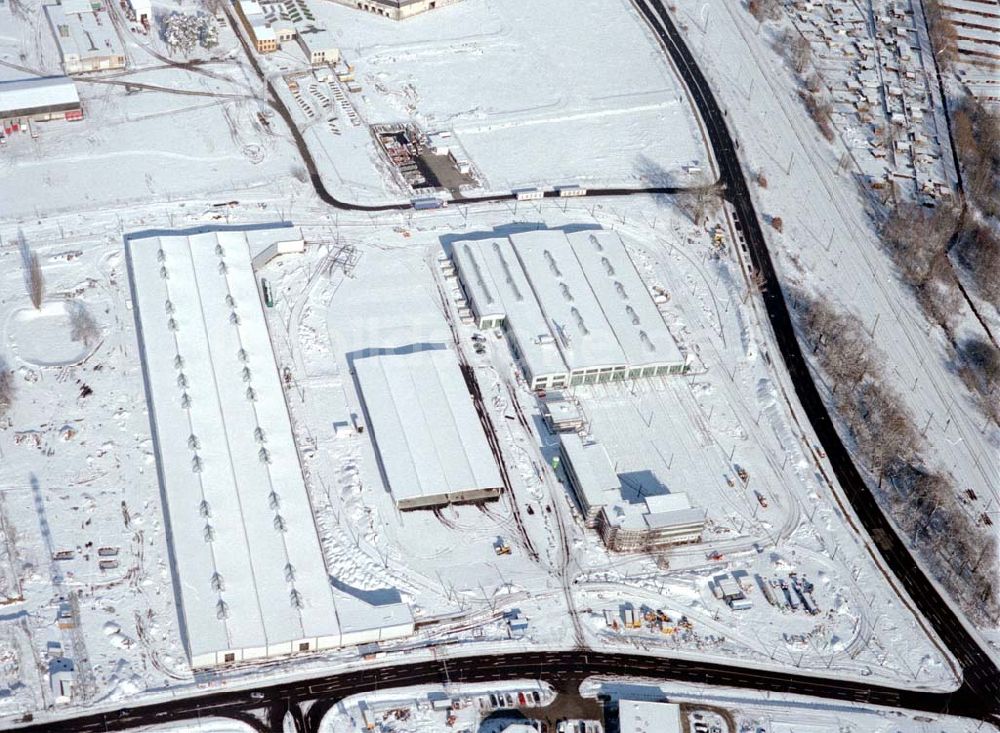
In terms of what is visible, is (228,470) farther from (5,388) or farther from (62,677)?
(5,388)

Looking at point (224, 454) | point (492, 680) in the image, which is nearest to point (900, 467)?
point (492, 680)

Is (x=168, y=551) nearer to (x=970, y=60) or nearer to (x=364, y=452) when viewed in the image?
(x=364, y=452)

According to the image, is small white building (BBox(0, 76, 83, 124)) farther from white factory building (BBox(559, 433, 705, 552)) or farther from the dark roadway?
the dark roadway

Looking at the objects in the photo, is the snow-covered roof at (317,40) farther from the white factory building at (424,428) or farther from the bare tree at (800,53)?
the bare tree at (800,53)

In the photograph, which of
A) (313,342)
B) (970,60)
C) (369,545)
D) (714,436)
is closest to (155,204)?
(313,342)

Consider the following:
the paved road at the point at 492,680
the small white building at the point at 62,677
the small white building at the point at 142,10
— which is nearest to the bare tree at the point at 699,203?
the paved road at the point at 492,680

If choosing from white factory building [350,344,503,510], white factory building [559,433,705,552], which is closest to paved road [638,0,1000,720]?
white factory building [559,433,705,552]
